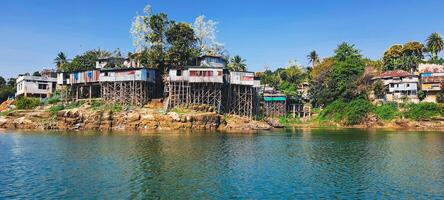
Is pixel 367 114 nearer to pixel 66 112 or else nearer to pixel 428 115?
pixel 428 115

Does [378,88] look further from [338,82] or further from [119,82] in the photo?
[119,82]

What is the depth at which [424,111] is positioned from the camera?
83.4m

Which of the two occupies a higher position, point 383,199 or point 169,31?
point 169,31

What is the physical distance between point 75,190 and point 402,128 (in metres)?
75.8

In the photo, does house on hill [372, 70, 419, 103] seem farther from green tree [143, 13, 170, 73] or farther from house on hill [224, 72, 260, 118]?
green tree [143, 13, 170, 73]

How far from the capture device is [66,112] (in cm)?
7388

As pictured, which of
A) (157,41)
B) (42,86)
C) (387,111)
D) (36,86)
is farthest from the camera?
(42,86)

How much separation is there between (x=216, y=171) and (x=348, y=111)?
66022 mm

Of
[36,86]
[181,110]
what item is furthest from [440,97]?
[36,86]

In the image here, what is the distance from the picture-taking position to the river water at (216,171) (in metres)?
23.8

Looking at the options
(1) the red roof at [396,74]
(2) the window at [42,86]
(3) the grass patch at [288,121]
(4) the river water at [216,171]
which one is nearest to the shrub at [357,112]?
(1) the red roof at [396,74]

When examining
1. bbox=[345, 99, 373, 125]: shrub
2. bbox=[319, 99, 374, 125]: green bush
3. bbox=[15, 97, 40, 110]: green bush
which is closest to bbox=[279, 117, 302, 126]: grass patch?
bbox=[319, 99, 374, 125]: green bush

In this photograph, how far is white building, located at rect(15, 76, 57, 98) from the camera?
98125 millimetres

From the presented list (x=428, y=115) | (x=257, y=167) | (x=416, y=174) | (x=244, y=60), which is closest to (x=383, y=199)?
(x=416, y=174)
